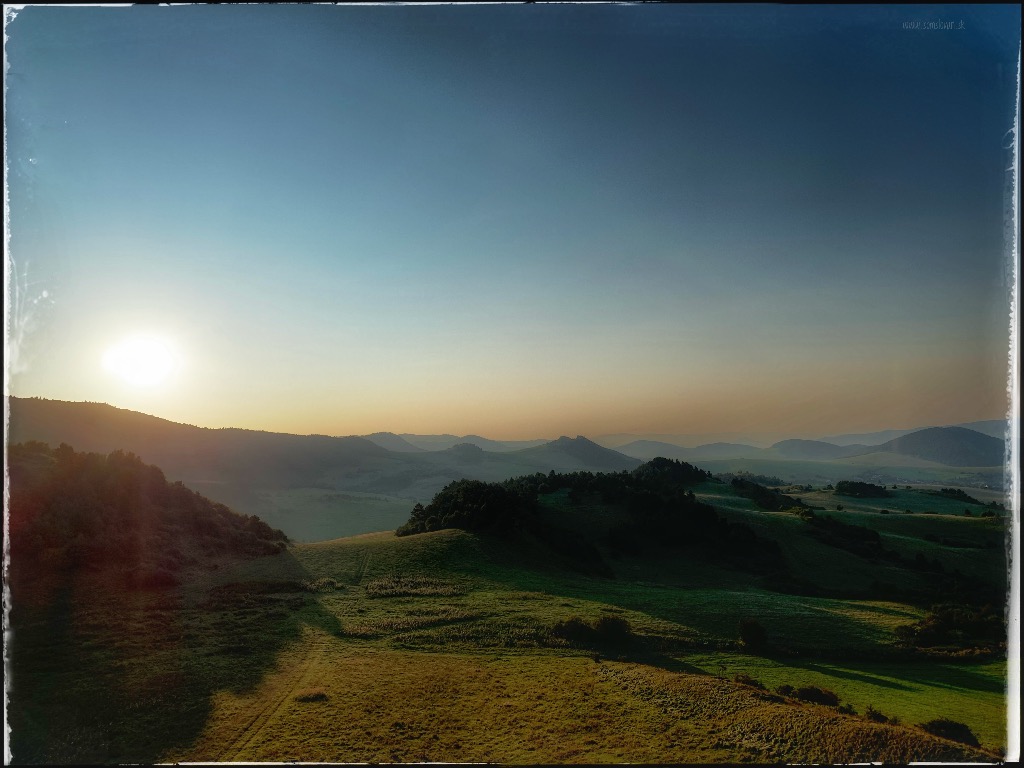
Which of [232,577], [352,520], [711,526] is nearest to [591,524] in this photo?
[711,526]

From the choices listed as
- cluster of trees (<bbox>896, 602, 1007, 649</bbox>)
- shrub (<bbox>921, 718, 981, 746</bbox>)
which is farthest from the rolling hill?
cluster of trees (<bbox>896, 602, 1007, 649</bbox>)

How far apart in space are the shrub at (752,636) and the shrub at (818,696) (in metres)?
5.75

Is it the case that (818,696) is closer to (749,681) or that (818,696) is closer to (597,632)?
(749,681)

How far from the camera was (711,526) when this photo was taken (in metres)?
50.1

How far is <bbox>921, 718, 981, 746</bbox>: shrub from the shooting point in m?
12.8

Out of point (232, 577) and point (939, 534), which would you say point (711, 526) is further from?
point (232, 577)

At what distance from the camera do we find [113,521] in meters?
29.0

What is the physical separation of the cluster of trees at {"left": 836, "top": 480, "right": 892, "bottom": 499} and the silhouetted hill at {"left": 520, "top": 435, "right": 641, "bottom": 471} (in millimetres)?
74413

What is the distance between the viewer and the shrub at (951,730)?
12804mm

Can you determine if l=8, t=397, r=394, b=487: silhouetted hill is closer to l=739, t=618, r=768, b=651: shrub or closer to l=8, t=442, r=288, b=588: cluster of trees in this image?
l=8, t=442, r=288, b=588: cluster of trees

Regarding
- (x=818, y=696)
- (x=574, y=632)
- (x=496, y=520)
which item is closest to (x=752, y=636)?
(x=818, y=696)

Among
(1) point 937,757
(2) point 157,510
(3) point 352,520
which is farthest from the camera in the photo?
(3) point 352,520

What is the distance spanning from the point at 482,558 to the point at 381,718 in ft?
69.1

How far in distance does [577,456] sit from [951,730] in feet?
539
